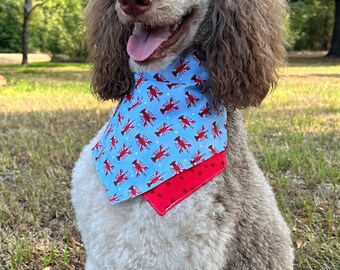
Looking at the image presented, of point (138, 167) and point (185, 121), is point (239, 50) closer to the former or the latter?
point (185, 121)

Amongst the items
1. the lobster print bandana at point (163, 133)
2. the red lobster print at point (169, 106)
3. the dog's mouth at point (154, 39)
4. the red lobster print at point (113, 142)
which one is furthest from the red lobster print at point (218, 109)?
the red lobster print at point (113, 142)

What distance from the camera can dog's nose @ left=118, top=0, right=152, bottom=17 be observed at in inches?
60.7

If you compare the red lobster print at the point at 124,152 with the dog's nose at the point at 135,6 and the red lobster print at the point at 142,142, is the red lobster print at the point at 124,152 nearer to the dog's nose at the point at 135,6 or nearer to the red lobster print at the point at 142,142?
the red lobster print at the point at 142,142

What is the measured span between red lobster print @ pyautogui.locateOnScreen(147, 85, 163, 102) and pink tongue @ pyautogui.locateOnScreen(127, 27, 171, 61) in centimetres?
13

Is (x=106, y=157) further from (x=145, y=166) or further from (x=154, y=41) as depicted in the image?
(x=154, y=41)

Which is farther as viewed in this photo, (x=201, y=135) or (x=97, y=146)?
(x=97, y=146)

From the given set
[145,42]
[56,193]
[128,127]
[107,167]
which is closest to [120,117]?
[128,127]

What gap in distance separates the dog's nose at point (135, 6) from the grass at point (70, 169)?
0.63 meters

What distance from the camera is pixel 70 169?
3771 mm

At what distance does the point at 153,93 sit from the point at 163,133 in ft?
0.48

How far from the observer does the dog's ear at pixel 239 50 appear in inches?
65.6

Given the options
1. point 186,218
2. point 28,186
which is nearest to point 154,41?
point 186,218

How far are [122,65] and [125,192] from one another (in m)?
0.51

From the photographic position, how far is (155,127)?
1719 millimetres
